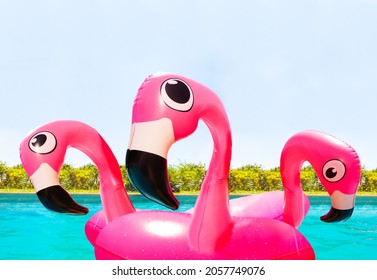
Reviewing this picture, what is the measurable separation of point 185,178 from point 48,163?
359 inches

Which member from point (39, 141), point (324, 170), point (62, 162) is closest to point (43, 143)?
point (39, 141)

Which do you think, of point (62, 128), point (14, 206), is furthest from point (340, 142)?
point (14, 206)

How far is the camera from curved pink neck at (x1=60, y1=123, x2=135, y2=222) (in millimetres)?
2561

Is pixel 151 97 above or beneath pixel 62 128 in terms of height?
above

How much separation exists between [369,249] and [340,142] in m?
3.27

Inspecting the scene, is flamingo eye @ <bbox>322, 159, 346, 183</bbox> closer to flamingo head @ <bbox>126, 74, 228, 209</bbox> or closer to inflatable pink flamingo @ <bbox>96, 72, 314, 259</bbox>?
inflatable pink flamingo @ <bbox>96, 72, 314, 259</bbox>

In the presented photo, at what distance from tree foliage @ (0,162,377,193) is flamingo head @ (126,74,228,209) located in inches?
362

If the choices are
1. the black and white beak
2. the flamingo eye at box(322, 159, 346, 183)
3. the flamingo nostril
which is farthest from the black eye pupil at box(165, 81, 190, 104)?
the flamingo nostril

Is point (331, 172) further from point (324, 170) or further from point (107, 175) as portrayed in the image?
point (107, 175)

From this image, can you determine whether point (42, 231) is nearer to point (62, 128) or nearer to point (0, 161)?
point (62, 128)

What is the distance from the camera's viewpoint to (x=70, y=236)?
5895 millimetres

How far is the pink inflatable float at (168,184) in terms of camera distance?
2045 millimetres

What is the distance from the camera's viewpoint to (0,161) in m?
12.0

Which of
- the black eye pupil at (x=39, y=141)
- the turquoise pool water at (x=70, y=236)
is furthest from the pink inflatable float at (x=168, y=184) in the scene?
the turquoise pool water at (x=70, y=236)
